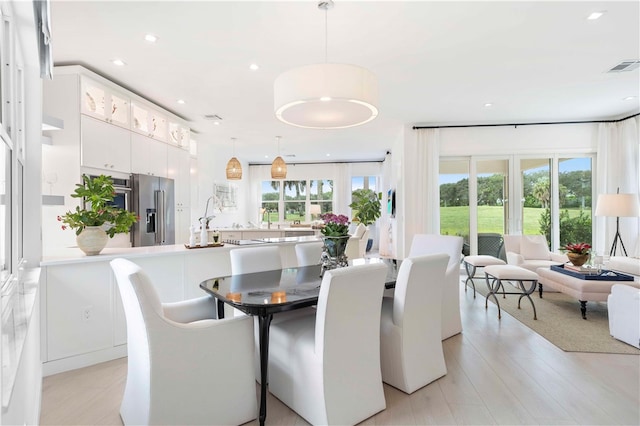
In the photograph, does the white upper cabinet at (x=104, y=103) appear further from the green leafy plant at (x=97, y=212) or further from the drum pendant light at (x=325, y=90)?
the drum pendant light at (x=325, y=90)

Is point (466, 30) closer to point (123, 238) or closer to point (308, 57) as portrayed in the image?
point (308, 57)

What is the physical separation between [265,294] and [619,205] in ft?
18.1

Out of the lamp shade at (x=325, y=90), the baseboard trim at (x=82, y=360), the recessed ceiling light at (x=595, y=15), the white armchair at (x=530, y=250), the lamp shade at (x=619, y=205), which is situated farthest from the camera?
the white armchair at (x=530, y=250)

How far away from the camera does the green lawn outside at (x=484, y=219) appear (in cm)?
629

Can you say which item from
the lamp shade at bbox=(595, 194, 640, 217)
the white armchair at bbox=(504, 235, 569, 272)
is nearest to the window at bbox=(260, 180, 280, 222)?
the white armchair at bbox=(504, 235, 569, 272)

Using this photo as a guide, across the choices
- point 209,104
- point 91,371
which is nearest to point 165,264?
point 91,371

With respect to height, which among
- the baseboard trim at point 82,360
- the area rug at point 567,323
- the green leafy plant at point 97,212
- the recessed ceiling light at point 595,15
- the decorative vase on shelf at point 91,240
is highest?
the recessed ceiling light at point 595,15

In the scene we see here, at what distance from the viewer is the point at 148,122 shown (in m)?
4.79

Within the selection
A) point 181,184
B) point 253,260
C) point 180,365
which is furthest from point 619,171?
point 181,184

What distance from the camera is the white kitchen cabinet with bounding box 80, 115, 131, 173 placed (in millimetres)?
3681

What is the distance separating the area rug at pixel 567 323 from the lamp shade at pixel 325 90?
2850 millimetres

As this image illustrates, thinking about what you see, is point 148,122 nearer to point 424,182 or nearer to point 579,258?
point 424,182

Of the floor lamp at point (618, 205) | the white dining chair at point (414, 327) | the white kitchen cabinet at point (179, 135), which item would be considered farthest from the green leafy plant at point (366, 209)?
the white dining chair at point (414, 327)

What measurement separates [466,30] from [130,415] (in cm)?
379
